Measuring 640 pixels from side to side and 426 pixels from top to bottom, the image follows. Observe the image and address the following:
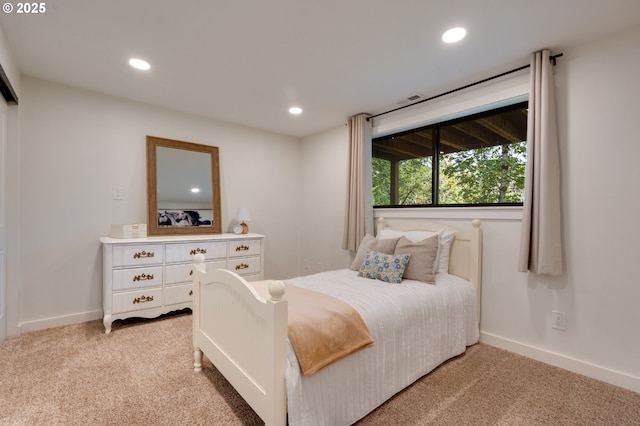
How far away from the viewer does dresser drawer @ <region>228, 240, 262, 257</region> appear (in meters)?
3.37

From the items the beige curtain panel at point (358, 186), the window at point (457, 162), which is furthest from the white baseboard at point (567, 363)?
the beige curtain panel at point (358, 186)

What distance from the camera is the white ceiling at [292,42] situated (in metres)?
1.75

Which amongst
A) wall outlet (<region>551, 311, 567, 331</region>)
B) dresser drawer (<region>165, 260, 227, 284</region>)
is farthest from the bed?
dresser drawer (<region>165, 260, 227, 284</region>)

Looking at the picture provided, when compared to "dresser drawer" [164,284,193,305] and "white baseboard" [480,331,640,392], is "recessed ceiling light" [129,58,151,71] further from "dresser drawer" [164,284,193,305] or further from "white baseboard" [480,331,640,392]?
"white baseboard" [480,331,640,392]

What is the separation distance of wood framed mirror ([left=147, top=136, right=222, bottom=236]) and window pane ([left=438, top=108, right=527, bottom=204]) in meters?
2.59

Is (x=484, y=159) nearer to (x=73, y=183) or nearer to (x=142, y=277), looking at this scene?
(x=142, y=277)

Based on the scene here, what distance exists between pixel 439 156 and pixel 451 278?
1.25m

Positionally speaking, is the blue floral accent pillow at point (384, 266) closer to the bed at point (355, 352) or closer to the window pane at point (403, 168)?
the bed at point (355, 352)

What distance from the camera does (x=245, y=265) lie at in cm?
347

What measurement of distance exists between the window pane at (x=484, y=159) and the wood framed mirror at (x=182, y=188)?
2588mm

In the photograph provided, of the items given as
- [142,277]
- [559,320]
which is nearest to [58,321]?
[142,277]

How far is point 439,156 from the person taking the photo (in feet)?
10.1

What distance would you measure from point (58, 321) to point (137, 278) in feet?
2.79

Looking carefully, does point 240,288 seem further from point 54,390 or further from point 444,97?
point 444,97
